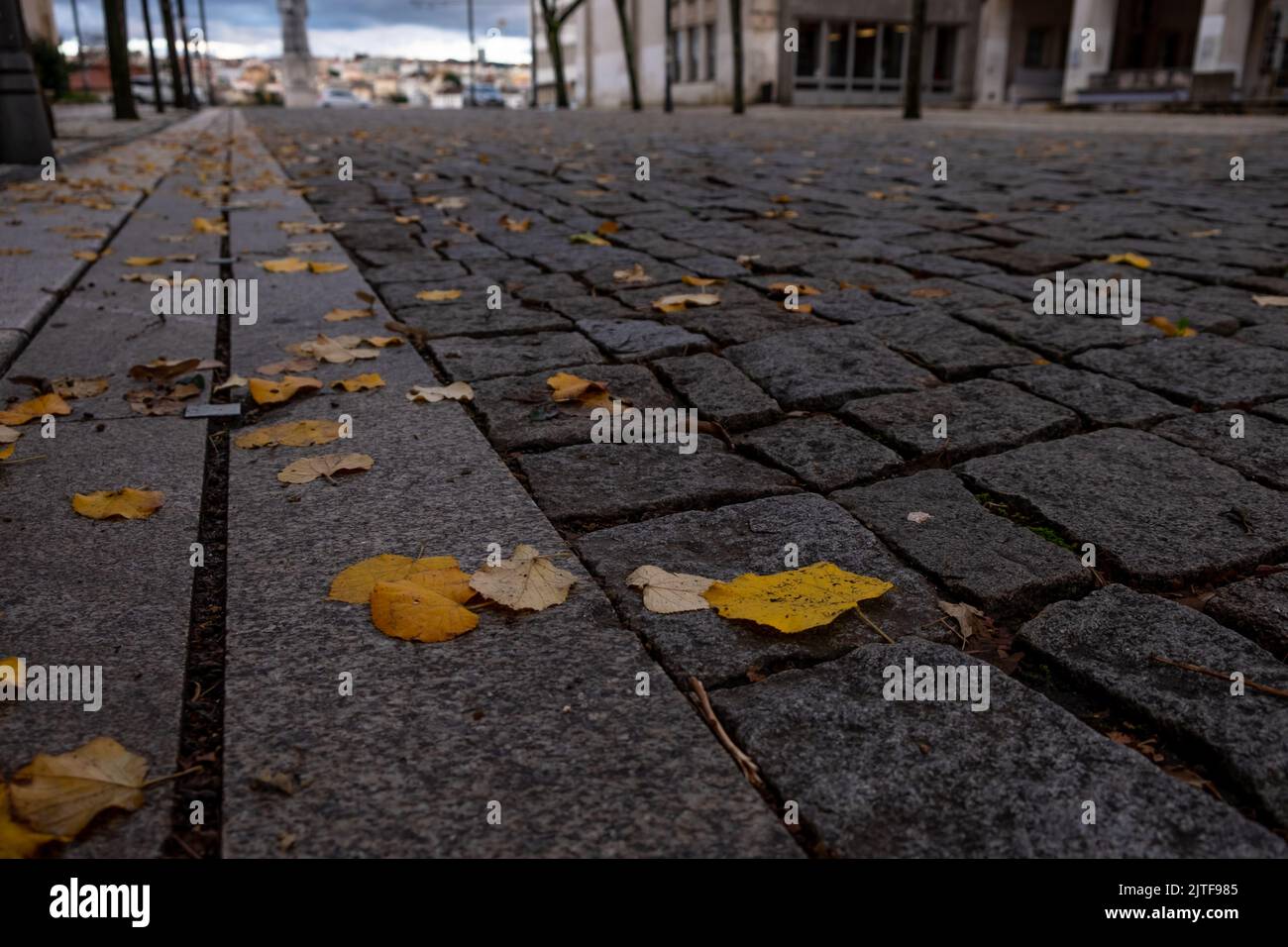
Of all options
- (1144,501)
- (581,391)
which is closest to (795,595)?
(1144,501)

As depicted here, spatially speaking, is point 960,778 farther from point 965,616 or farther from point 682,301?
point 682,301

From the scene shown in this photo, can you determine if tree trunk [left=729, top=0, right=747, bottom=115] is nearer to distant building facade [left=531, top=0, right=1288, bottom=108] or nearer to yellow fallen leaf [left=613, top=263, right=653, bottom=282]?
distant building facade [left=531, top=0, right=1288, bottom=108]

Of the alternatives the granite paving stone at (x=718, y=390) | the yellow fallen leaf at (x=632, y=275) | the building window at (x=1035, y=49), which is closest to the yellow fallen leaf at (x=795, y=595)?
the granite paving stone at (x=718, y=390)

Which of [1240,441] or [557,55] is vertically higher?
[557,55]

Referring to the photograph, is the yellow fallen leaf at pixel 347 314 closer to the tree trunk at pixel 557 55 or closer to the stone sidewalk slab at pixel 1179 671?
the stone sidewalk slab at pixel 1179 671

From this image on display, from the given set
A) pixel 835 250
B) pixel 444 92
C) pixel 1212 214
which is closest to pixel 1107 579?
pixel 835 250

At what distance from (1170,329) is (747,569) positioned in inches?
84.3

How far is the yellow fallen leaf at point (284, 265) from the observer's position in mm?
4062

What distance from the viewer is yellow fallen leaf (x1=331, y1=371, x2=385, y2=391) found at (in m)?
2.56

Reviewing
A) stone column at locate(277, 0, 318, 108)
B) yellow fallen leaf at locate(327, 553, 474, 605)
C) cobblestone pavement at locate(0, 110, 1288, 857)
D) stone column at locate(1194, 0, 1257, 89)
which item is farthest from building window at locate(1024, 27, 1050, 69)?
yellow fallen leaf at locate(327, 553, 474, 605)

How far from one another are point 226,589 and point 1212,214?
220 inches

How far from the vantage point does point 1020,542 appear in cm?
176

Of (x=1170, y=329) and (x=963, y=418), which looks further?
(x=1170, y=329)

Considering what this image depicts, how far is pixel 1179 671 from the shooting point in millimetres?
1384
